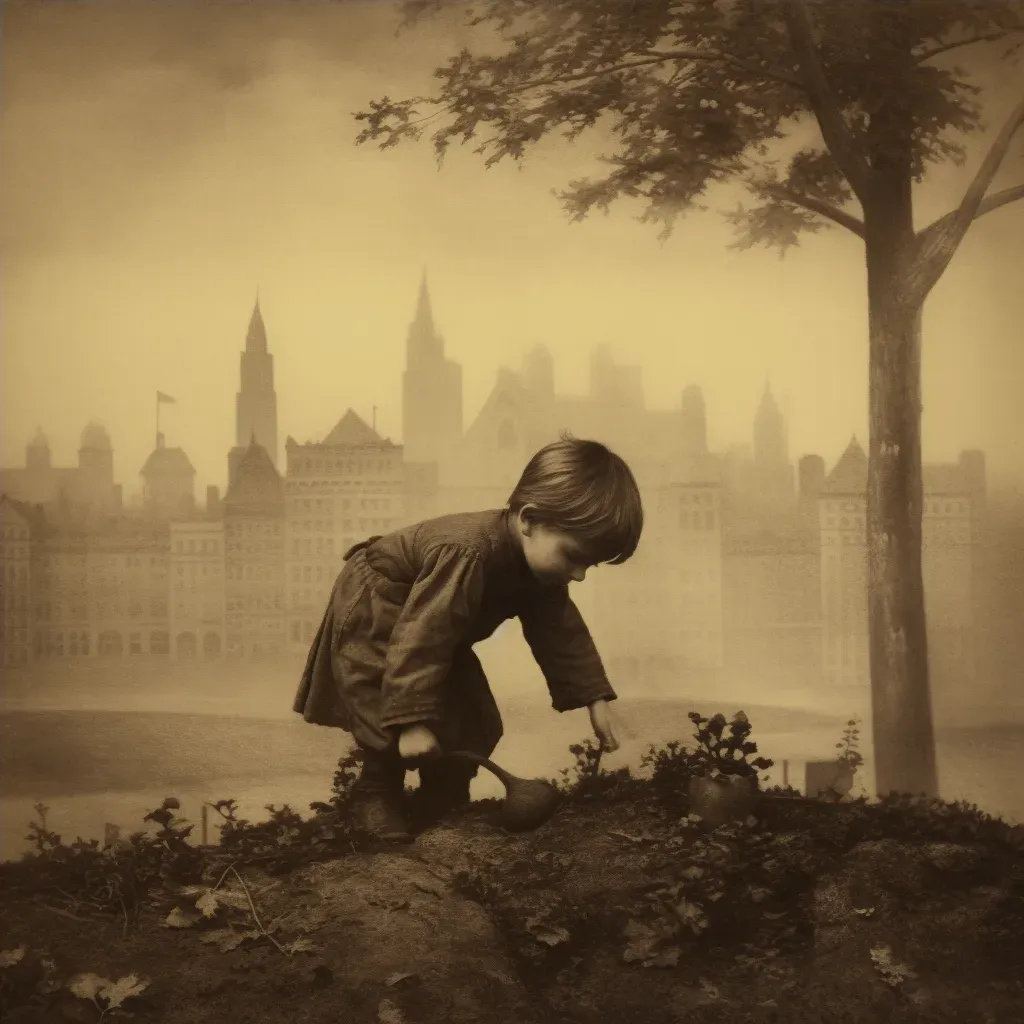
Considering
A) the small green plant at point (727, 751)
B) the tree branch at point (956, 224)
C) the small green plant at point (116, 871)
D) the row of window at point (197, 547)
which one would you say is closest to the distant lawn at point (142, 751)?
the small green plant at point (116, 871)

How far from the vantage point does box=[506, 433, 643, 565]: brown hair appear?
2.93 metres

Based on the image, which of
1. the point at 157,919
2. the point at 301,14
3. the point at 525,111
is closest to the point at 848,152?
the point at 525,111

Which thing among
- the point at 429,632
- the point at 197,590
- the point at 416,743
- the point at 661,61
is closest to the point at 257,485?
the point at 197,590

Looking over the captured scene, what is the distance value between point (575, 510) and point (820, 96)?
5.27 feet

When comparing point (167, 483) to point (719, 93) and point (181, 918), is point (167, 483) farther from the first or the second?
point (719, 93)

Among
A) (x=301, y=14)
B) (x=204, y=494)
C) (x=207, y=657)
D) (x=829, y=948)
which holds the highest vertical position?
(x=301, y=14)

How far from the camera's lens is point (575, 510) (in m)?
2.93

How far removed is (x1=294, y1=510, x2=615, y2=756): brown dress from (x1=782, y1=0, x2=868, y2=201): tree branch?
5.27ft

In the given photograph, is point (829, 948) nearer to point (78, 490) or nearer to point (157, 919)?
point (157, 919)

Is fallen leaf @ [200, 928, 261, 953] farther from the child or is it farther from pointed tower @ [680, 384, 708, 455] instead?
pointed tower @ [680, 384, 708, 455]

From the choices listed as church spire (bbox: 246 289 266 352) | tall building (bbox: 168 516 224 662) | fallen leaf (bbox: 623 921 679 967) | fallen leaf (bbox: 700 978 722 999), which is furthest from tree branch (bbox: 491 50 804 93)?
fallen leaf (bbox: 700 978 722 999)

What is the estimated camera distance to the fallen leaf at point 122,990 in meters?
2.75

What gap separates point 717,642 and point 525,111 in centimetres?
172

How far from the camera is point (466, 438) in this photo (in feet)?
12.0
